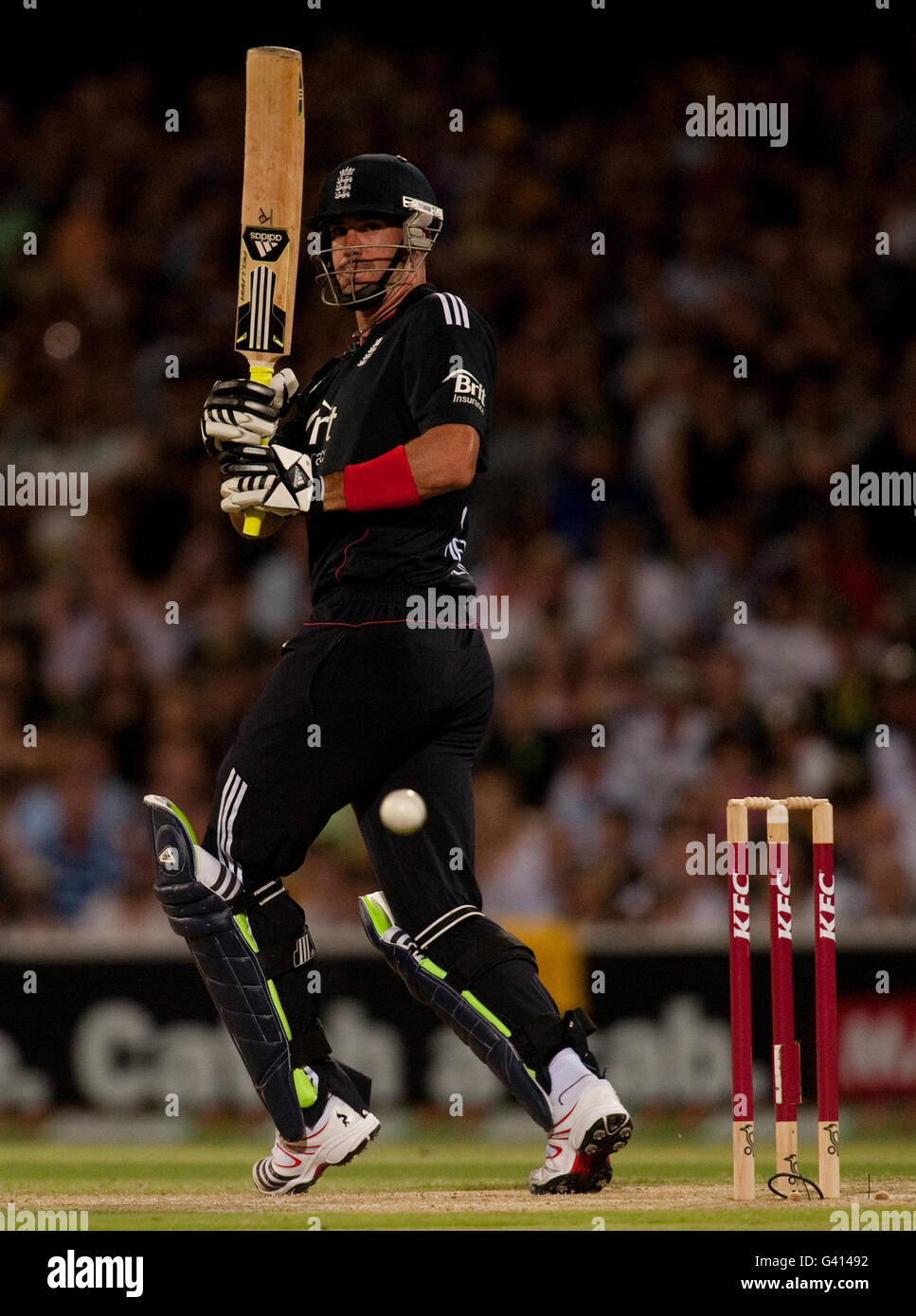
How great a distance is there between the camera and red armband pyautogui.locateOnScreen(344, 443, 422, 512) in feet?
14.7

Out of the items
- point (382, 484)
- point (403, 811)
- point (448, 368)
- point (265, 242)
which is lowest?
point (403, 811)

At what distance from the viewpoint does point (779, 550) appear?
30.0 ft

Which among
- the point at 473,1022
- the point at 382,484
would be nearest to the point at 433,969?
the point at 473,1022

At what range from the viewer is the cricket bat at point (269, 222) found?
483 centimetres

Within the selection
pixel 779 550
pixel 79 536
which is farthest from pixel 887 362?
pixel 79 536

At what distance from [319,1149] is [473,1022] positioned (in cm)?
48

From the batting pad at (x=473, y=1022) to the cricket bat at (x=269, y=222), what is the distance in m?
1.42

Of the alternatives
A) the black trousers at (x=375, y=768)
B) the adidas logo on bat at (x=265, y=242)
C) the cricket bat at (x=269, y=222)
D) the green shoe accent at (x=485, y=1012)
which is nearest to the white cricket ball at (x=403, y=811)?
the black trousers at (x=375, y=768)

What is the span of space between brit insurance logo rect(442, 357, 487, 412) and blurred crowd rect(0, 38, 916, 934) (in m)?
3.82

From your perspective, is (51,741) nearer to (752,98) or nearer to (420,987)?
(420,987)

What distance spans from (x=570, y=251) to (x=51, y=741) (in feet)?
12.4

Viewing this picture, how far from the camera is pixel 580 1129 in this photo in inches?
Answer: 173

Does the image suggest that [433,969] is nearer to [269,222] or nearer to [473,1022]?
[473,1022]

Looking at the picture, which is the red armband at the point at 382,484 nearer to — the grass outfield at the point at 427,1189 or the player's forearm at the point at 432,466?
the player's forearm at the point at 432,466
